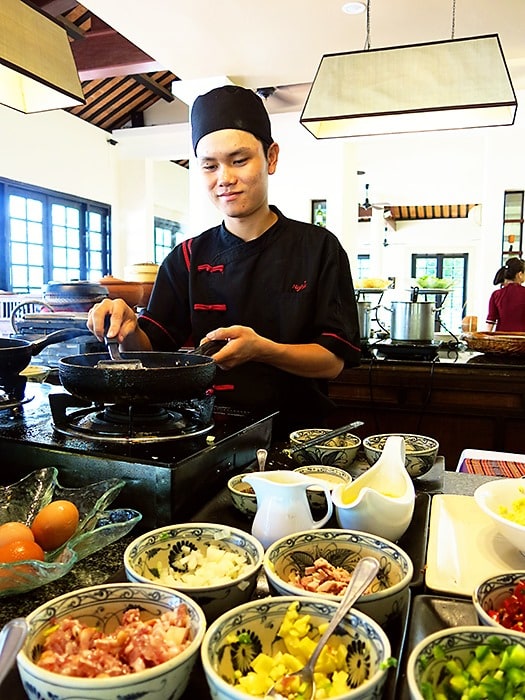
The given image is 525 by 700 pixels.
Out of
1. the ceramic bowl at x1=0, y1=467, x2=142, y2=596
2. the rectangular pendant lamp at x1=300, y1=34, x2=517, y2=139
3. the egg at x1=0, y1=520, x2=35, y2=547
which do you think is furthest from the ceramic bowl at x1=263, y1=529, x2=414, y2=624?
the rectangular pendant lamp at x1=300, y1=34, x2=517, y2=139

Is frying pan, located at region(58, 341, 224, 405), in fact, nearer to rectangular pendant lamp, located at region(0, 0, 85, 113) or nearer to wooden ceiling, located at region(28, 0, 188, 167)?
rectangular pendant lamp, located at region(0, 0, 85, 113)

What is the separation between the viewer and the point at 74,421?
1236mm

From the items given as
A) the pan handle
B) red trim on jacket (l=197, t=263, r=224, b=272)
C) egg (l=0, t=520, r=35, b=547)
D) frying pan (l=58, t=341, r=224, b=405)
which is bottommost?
egg (l=0, t=520, r=35, b=547)

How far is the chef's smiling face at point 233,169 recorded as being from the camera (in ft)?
5.33

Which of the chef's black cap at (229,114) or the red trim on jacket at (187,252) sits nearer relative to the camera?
the chef's black cap at (229,114)

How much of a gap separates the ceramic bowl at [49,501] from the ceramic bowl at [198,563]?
103 mm

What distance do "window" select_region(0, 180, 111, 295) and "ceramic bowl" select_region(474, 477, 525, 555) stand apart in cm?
763

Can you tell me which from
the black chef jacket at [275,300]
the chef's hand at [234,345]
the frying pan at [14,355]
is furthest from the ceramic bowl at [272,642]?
→ the black chef jacket at [275,300]

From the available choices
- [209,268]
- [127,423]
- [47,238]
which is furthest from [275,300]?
[47,238]

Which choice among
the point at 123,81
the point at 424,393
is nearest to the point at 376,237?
the point at 123,81

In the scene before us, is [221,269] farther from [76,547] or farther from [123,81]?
[123,81]

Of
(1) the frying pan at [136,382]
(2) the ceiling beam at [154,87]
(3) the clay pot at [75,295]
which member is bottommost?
(1) the frying pan at [136,382]

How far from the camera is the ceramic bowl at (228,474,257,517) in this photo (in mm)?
1030

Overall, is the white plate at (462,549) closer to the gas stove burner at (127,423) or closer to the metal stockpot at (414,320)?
the gas stove burner at (127,423)
